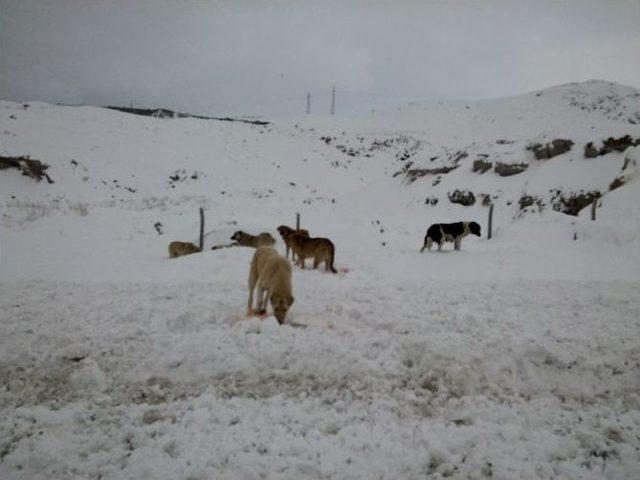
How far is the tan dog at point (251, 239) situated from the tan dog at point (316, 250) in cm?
317

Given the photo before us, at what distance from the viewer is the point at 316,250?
12.0 meters

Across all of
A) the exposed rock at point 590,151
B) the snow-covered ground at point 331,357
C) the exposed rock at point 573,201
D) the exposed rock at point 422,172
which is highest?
the exposed rock at point 590,151

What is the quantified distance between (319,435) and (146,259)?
37.1ft

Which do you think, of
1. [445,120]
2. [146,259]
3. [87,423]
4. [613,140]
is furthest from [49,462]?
[445,120]

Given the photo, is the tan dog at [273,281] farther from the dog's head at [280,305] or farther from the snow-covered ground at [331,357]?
the snow-covered ground at [331,357]

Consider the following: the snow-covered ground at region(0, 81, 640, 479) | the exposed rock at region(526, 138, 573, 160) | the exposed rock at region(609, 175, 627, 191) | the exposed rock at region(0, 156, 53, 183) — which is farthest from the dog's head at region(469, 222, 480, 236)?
the exposed rock at region(0, 156, 53, 183)

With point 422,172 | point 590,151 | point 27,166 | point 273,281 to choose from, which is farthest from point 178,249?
point 422,172

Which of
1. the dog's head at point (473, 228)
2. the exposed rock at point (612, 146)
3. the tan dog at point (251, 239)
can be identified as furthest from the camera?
the exposed rock at point (612, 146)

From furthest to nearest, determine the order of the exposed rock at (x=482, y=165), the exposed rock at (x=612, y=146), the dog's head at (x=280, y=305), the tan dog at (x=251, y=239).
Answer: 1. the exposed rock at (x=482, y=165)
2. the exposed rock at (x=612, y=146)
3. the tan dog at (x=251, y=239)
4. the dog's head at (x=280, y=305)

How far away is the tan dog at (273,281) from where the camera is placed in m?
6.70

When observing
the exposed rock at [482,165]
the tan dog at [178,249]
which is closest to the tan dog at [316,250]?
the tan dog at [178,249]

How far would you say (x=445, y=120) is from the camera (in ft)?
221

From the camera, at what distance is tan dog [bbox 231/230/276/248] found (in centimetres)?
1562

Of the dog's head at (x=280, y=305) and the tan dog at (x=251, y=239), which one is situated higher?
the tan dog at (x=251, y=239)
